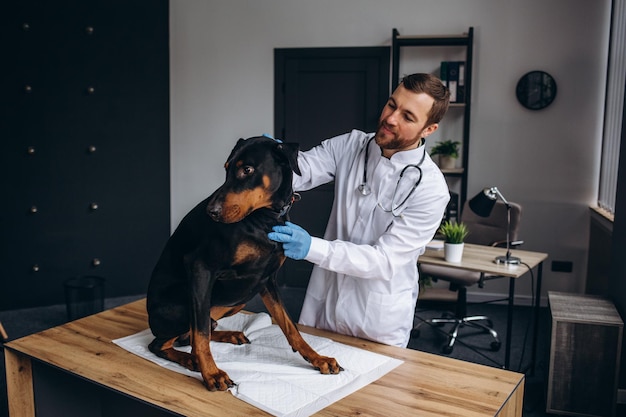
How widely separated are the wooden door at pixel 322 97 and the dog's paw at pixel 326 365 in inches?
140

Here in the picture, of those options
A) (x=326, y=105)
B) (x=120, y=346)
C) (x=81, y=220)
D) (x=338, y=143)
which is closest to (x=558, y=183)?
(x=326, y=105)

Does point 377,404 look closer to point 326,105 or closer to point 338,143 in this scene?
point 338,143

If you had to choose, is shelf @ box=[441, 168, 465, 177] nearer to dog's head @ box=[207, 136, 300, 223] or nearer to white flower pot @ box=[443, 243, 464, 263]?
white flower pot @ box=[443, 243, 464, 263]

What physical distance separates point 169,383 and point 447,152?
3579 millimetres

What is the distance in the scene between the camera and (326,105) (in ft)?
16.5

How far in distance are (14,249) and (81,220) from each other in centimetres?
49

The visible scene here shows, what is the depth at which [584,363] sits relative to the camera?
9.53ft

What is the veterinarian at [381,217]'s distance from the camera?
1.69 metres

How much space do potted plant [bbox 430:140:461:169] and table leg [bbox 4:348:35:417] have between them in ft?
11.6

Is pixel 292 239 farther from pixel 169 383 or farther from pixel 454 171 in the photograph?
pixel 454 171

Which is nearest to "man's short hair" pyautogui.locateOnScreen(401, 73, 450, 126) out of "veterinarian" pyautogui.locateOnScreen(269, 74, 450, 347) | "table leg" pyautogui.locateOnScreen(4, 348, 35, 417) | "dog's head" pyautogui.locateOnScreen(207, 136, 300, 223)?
→ "veterinarian" pyautogui.locateOnScreen(269, 74, 450, 347)

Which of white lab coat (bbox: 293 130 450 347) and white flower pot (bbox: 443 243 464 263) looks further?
white flower pot (bbox: 443 243 464 263)

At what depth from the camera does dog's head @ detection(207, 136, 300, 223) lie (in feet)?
4.33

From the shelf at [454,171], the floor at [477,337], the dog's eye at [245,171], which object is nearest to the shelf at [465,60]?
the shelf at [454,171]
